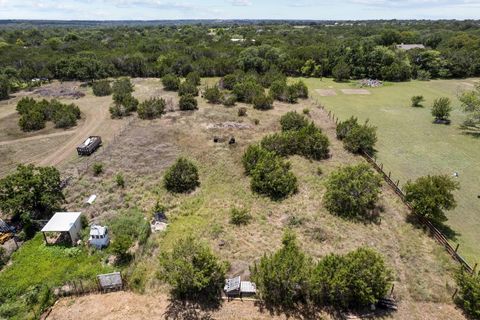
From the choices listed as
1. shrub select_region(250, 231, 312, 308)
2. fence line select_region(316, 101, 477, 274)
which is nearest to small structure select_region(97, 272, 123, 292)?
shrub select_region(250, 231, 312, 308)

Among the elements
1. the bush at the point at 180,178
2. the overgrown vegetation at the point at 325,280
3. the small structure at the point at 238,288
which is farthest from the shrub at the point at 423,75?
the small structure at the point at 238,288

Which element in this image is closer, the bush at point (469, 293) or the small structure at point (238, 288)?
the bush at point (469, 293)

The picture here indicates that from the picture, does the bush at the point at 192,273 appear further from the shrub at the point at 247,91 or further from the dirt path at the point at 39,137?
the shrub at the point at 247,91

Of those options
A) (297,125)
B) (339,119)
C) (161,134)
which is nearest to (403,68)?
(339,119)


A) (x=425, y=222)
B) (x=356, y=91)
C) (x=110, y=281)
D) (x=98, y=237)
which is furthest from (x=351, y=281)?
(x=356, y=91)

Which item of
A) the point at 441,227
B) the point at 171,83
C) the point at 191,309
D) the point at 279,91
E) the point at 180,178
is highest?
the point at 279,91

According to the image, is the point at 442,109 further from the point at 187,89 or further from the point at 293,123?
the point at 187,89
